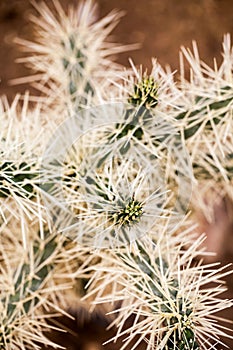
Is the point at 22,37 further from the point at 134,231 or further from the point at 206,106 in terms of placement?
the point at 134,231

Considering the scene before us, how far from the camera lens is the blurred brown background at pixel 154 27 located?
6.20 feet

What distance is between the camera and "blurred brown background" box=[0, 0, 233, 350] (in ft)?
6.20

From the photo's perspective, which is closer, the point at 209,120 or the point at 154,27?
the point at 209,120

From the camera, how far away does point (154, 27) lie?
1.93m

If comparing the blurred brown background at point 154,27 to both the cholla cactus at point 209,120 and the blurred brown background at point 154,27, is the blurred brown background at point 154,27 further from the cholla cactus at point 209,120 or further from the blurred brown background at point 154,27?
the cholla cactus at point 209,120

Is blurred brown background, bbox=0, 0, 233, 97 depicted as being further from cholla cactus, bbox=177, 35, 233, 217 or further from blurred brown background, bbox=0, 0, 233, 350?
cholla cactus, bbox=177, 35, 233, 217

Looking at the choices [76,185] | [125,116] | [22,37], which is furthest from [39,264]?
[22,37]

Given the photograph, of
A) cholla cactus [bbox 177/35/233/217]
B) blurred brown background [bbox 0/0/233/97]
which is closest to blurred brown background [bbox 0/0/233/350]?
blurred brown background [bbox 0/0/233/97]

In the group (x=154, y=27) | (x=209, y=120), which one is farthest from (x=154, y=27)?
(x=209, y=120)

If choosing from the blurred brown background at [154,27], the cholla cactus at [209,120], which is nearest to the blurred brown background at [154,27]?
the blurred brown background at [154,27]

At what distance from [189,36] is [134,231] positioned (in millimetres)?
1141

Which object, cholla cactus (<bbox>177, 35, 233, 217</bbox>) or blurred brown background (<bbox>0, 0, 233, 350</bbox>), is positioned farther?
blurred brown background (<bbox>0, 0, 233, 350</bbox>)

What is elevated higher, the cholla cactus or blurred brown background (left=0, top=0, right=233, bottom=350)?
blurred brown background (left=0, top=0, right=233, bottom=350)

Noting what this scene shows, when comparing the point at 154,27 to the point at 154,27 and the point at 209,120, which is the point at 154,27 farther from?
the point at 209,120
